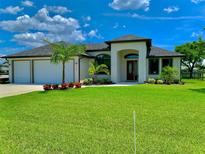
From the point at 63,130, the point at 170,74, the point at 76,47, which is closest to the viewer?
the point at 63,130

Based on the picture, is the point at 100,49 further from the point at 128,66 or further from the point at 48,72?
the point at 48,72

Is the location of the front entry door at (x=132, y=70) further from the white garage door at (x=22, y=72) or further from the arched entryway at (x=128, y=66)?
the white garage door at (x=22, y=72)

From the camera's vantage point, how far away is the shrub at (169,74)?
22234mm

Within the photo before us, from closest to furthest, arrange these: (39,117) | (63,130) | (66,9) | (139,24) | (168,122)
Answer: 1. (63,130)
2. (168,122)
3. (39,117)
4. (66,9)
5. (139,24)

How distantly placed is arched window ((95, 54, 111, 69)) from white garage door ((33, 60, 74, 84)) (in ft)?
13.3

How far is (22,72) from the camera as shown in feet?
86.1

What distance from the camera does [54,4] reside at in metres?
24.9

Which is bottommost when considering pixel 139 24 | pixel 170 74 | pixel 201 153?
pixel 201 153

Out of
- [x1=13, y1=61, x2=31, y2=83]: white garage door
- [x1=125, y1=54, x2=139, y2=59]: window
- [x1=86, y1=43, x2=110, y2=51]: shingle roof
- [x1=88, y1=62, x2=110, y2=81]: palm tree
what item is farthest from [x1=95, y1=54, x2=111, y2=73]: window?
[x1=13, y1=61, x2=31, y2=83]: white garage door

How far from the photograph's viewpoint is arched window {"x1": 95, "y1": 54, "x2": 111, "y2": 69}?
25.9m

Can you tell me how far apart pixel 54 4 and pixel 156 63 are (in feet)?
45.6

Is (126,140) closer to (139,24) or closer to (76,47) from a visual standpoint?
(76,47)

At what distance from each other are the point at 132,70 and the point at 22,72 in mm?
13795

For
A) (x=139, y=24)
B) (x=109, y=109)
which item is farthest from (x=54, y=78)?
(x=109, y=109)
